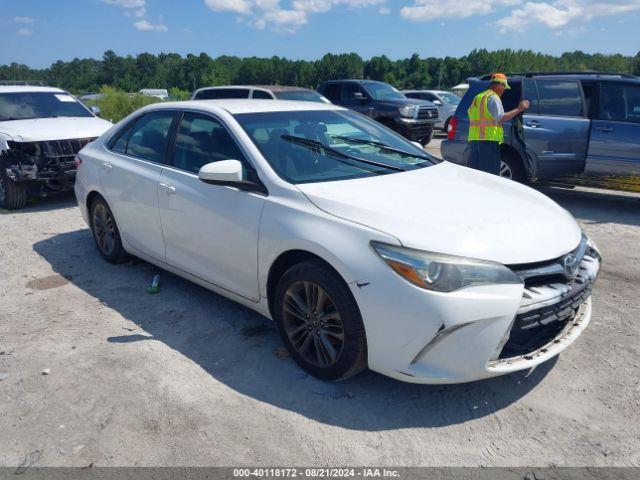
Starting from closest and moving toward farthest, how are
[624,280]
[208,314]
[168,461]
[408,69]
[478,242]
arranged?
[168,461], [478,242], [208,314], [624,280], [408,69]

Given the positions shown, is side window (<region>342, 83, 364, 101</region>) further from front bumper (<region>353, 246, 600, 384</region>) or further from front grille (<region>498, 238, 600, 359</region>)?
front bumper (<region>353, 246, 600, 384</region>)

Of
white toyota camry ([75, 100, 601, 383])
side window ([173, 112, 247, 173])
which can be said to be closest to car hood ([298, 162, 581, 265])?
white toyota camry ([75, 100, 601, 383])

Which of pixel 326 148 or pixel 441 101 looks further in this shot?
pixel 441 101

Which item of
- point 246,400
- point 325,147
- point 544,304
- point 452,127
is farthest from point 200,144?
point 452,127

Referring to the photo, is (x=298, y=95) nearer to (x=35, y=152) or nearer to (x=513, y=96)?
(x=513, y=96)

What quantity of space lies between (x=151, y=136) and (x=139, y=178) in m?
0.40

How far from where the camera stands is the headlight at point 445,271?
2.73 metres

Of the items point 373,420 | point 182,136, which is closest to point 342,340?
point 373,420

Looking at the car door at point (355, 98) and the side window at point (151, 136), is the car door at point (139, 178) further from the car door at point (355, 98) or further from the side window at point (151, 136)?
the car door at point (355, 98)

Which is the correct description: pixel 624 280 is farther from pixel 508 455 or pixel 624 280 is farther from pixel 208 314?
pixel 208 314

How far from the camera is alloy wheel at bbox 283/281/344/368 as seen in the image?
3.12m

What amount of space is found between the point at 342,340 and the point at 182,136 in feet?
7.27

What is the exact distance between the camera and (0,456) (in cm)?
273

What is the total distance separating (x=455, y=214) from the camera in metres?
3.16
